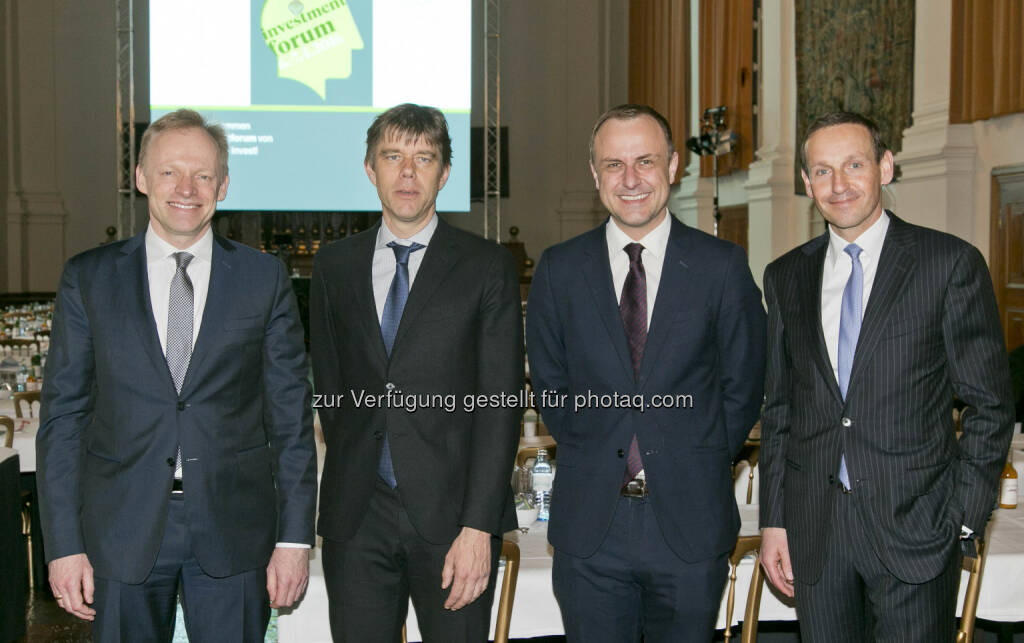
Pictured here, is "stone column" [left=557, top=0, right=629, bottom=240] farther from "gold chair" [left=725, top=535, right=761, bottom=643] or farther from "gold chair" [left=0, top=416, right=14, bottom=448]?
"gold chair" [left=725, top=535, right=761, bottom=643]

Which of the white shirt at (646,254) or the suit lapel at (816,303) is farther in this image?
the white shirt at (646,254)

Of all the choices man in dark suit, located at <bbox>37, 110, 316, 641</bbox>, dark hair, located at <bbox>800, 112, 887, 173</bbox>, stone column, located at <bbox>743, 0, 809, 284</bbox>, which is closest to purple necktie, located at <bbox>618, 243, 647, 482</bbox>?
dark hair, located at <bbox>800, 112, 887, 173</bbox>

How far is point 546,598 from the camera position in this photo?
2656 mm

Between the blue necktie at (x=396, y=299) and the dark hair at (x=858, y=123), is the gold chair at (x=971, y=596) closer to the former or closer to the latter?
the dark hair at (x=858, y=123)

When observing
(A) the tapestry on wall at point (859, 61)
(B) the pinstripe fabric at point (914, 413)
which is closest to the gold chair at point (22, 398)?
(B) the pinstripe fabric at point (914, 413)

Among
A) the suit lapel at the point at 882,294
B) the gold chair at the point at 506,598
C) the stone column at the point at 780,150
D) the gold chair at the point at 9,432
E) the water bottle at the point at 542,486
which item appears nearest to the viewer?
the suit lapel at the point at 882,294

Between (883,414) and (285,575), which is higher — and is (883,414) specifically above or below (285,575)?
above

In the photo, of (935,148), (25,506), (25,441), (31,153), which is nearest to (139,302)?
(25,441)

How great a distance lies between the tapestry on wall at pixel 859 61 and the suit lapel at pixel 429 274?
667cm

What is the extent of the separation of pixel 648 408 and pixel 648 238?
0.38m

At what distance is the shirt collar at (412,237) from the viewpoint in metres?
2.18

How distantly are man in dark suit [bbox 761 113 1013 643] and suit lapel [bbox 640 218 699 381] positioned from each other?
0.25 m

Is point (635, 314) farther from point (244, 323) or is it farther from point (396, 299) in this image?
point (244, 323)

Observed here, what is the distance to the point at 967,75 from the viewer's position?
7.18 meters
